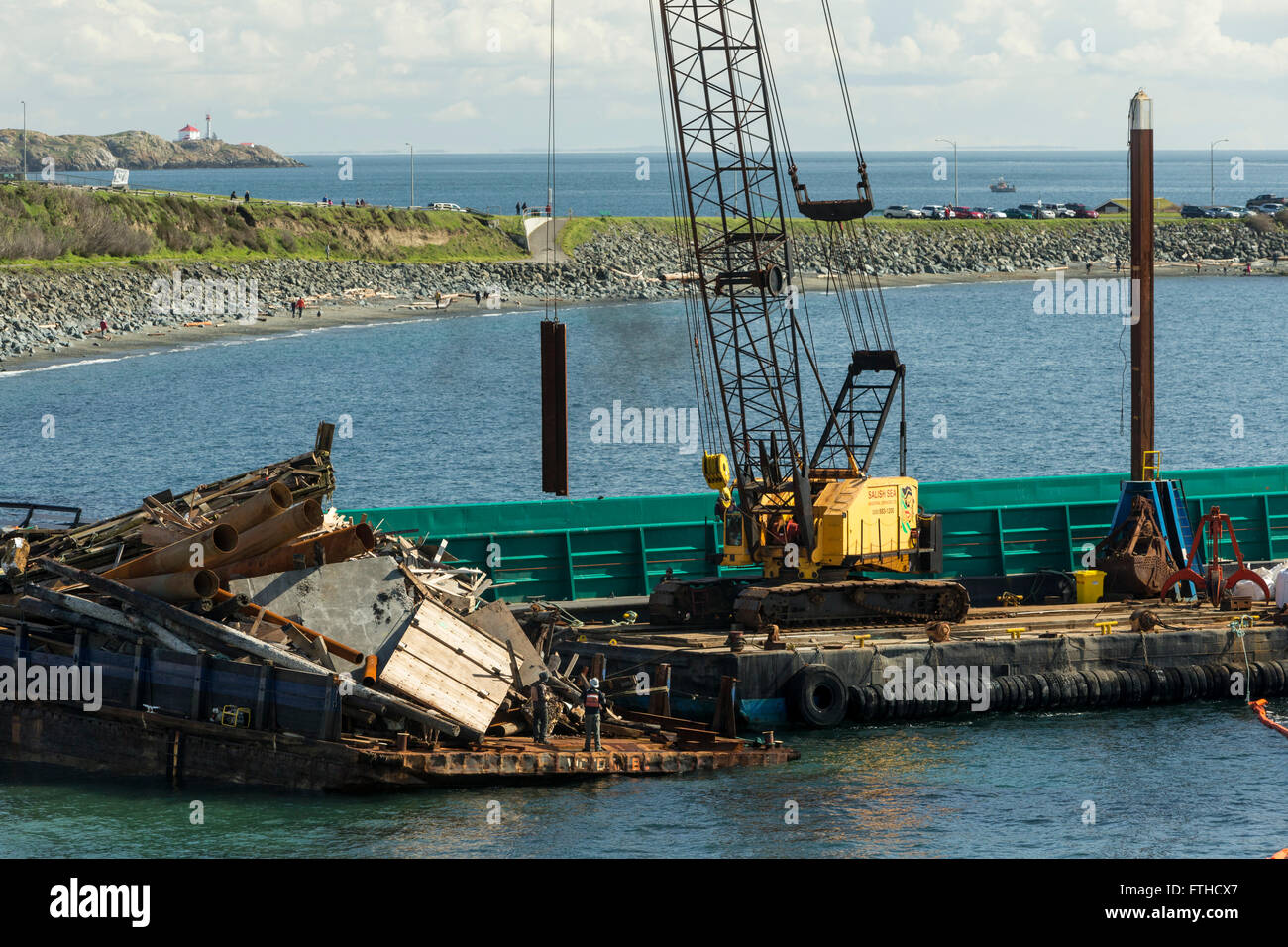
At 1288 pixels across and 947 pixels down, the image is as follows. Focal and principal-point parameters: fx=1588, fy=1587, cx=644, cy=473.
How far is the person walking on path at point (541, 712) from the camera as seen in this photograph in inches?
1108

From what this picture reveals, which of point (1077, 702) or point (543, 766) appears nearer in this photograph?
→ point (543, 766)

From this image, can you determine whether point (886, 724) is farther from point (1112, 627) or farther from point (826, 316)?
point (826, 316)

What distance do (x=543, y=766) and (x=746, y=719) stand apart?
598cm

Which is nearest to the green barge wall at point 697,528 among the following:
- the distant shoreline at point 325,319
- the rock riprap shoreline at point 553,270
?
the rock riprap shoreline at point 553,270

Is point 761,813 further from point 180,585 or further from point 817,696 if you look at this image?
point 180,585

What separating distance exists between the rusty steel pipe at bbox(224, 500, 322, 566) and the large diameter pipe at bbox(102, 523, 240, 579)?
16.9 inches

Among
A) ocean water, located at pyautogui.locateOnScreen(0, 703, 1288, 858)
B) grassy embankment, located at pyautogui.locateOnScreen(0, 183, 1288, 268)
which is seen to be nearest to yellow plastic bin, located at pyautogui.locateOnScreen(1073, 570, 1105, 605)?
ocean water, located at pyautogui.locateOnScreen(0, 703, 1288, 858)

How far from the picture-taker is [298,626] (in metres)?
27.7

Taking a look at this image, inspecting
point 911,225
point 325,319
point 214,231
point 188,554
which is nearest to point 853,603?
point 188,554

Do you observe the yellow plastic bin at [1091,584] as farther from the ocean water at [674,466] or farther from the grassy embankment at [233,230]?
the grassy embankment at [233,230]

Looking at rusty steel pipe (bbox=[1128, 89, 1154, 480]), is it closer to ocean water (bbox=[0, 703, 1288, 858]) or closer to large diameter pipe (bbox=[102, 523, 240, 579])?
ocean water (bbox=[0, 703, 1288, 858])

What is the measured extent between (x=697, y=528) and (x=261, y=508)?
14.3 m

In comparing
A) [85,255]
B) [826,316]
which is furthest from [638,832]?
[826,316]

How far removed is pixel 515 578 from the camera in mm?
38500
